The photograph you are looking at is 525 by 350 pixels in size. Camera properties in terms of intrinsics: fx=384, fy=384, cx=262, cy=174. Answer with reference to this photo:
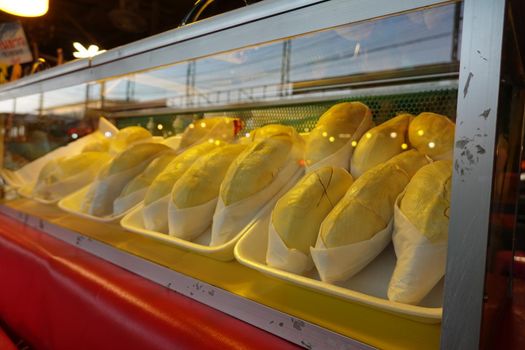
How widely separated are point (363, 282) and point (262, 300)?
6.2 inches

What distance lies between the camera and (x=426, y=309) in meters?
0.47

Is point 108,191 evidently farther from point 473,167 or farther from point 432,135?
point 473,167

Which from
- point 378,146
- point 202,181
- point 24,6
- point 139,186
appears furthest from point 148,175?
point 24,6

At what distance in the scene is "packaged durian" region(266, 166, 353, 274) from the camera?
2.03 ft

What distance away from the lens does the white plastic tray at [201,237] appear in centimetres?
74

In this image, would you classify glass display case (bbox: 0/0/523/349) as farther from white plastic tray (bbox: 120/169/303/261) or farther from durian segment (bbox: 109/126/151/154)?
durian segment (bbox: 109/126/151/154)

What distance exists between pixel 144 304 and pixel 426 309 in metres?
0.48

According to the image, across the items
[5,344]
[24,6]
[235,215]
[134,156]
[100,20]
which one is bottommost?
[5,344]

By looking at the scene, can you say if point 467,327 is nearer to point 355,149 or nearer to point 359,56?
point 355,149

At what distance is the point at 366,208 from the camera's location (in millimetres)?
576

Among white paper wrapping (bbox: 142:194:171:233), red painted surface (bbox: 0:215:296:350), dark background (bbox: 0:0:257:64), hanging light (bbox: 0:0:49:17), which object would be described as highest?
dark background (bbox: 0:0:257:64)

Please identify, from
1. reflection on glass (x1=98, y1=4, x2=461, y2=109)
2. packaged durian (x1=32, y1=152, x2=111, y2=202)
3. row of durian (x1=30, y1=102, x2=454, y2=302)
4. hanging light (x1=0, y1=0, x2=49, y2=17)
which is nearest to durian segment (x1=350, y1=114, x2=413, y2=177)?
row of durian (x1=30, y1=102, x2=454, y2=302)

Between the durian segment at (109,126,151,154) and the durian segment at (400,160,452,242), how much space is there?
1.04 m

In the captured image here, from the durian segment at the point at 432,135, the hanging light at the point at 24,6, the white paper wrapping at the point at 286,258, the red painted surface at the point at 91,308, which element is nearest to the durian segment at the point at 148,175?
the red painted surface at the point at 91,308
